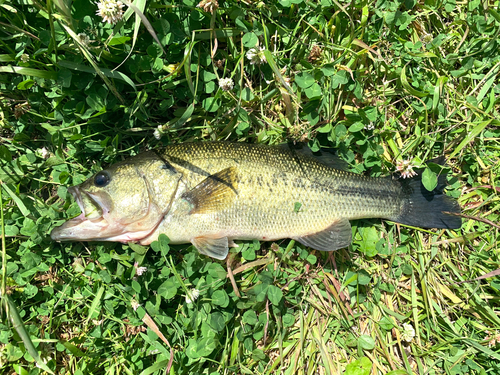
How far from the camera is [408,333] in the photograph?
3.00m

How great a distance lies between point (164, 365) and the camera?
8.85 feet

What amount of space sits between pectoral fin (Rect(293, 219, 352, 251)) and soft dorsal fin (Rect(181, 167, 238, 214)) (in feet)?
2.61

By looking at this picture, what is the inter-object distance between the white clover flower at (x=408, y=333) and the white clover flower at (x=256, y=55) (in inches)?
118

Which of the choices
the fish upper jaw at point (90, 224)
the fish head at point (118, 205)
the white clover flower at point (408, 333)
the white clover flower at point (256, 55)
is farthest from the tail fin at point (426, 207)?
the fish upper jaw at point (90, 224)

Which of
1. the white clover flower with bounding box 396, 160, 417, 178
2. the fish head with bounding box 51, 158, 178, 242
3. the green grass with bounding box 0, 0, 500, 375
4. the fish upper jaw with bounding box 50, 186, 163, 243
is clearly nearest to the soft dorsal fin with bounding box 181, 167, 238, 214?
the fish head with bounding box 51, 158, 178, 242

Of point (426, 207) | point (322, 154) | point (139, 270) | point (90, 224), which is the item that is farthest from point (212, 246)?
point (426, 207)

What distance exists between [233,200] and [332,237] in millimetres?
1017

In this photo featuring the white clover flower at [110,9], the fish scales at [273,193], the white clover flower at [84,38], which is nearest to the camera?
the white clover flower at [110,9]

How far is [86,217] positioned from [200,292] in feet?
3.88

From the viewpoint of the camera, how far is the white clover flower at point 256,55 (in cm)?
266

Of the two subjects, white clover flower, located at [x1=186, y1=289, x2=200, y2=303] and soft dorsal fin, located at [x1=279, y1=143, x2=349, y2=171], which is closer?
white clover flower, located at [x1=186, y1=289, x2=200, y2=303]

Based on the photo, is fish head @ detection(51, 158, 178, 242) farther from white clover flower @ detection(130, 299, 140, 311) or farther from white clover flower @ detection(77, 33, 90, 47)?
white clover flower @ detection(77, 33, 90, 47)

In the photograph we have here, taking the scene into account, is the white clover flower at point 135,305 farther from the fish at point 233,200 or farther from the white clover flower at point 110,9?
the white clover flower at point 110,9

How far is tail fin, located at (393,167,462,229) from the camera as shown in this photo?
9.77 ft
